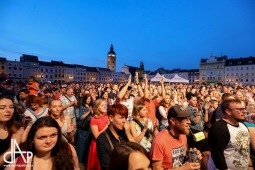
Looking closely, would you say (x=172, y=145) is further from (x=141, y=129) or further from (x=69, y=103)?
(x=69, y=103)

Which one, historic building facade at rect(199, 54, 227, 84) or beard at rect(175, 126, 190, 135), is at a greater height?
historic building facade at rect(199, 54, 227, 84)

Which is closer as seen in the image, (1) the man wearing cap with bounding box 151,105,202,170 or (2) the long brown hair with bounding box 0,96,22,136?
(1) the man wearing cap with bounding box 151,105,202,170

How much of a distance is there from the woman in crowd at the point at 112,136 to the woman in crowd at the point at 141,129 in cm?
49

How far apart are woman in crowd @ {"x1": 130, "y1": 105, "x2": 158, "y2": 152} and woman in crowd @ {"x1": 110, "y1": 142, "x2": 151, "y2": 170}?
2024 mm

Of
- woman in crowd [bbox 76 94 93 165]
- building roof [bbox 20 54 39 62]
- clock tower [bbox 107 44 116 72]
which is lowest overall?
woman in crowd [bbox 76 94 93 165]

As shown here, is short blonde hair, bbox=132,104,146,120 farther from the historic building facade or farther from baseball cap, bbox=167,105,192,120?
the historic building facade

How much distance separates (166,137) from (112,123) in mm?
876

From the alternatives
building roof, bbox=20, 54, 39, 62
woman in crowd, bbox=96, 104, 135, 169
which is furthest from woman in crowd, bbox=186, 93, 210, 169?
building roof, bbox=20, 54, 39, 62

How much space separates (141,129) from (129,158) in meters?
2.47

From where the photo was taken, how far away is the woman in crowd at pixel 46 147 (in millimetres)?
2270

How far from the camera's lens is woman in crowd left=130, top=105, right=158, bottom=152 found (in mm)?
3900

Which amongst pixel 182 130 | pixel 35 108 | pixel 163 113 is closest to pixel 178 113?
pixel 182 130

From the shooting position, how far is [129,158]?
172 cm

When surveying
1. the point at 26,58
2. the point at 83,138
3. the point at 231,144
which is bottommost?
the point at 83,138
